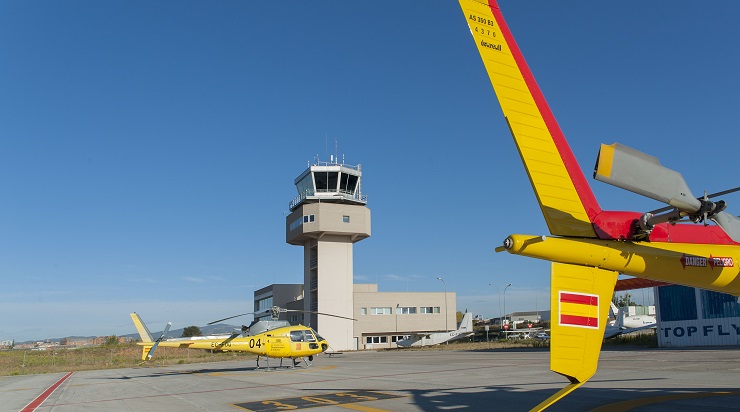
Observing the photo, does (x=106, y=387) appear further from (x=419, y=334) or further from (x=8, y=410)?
(x=419, y=334)

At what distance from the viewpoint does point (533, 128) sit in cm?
791

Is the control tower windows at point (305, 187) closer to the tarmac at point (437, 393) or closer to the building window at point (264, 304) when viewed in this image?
the building window at point (264, 304)

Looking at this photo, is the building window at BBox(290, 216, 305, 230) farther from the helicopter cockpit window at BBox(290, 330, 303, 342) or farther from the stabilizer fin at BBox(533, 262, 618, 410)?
the stabilizer fin at BBox(533, 262, 618, 410)

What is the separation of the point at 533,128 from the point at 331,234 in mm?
64045

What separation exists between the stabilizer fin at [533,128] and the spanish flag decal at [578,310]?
0.92m

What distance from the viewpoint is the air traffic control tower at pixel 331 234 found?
70.1m

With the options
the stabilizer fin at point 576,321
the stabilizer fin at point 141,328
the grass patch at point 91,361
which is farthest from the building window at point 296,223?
the stabilizer fin at point 576,321

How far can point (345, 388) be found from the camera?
19734 millimetres

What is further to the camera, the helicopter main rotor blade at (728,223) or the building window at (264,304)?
the building window at (264,304)

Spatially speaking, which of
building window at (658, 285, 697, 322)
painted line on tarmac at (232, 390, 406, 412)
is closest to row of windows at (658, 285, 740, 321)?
building window at (658, 285, 697, 322)

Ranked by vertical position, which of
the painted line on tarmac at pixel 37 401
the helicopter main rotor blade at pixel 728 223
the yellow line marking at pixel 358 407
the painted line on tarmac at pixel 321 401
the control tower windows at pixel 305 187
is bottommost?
the painted line on tarmac at pixel 37 401

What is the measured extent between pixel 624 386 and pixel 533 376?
4588mm

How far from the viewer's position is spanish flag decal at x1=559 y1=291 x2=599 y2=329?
25.9ft

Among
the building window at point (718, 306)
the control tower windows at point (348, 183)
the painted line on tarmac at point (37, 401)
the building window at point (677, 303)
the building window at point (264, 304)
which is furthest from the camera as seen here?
the building window at point (264, 304)
